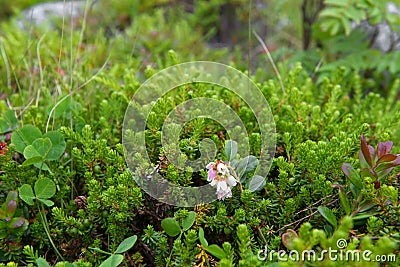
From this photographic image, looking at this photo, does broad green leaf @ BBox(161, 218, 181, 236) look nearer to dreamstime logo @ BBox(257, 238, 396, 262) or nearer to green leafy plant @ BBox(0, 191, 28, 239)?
dreamstime logo @ BBox(257, 238, 396, 262)

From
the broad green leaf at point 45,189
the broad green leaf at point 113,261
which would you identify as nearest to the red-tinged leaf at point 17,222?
the broad green leaf at point 45,189

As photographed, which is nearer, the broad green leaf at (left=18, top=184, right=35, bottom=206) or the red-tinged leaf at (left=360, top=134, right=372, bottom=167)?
the red-tinged leaf at (left=360, top=134, right=372, bottom=167)

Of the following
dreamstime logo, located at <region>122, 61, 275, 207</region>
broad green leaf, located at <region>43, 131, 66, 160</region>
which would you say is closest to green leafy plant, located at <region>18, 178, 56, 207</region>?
broad green leaf, located at <region>43, 131, 66, 160</region>

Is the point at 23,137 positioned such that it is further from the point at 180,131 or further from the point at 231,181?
the point at 231,181

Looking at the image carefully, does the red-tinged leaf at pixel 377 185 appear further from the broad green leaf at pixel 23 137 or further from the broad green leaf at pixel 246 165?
the broad green leaf at pixel 23 137

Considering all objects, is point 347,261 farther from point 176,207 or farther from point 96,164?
point 96,164
